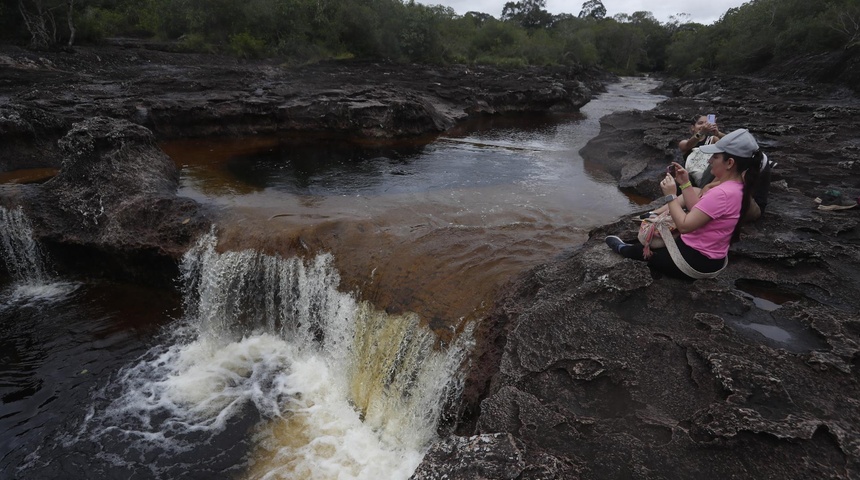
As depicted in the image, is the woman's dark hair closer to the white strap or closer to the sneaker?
the white strap

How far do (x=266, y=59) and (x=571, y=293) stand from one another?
25861 millimetres

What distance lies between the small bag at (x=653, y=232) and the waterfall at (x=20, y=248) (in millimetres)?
9141

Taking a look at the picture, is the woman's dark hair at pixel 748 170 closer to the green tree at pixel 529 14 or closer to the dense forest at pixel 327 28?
the dense forest at pixel 327 28

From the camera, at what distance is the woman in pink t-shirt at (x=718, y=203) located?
3363 mm

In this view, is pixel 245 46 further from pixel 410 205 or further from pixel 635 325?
pixel 635 325

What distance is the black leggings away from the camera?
12.8ft

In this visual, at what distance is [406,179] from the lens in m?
9.91

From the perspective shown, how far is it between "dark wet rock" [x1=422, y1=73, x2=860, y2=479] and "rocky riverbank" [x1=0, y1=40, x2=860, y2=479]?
0.01 m

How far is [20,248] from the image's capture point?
7.45 m

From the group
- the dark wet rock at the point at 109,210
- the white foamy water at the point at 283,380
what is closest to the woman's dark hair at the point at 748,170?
the white foamy water at the point at 283,380

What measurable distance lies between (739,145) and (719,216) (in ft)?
1.81

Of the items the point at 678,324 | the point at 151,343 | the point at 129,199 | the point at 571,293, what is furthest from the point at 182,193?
the point at 678,324

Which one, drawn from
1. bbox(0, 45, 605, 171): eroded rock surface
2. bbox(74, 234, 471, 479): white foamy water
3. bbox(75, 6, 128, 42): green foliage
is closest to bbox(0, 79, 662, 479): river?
bbox(74, 234, 471, 479): white foamy water

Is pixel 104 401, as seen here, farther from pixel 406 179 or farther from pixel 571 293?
pixel 406 179
